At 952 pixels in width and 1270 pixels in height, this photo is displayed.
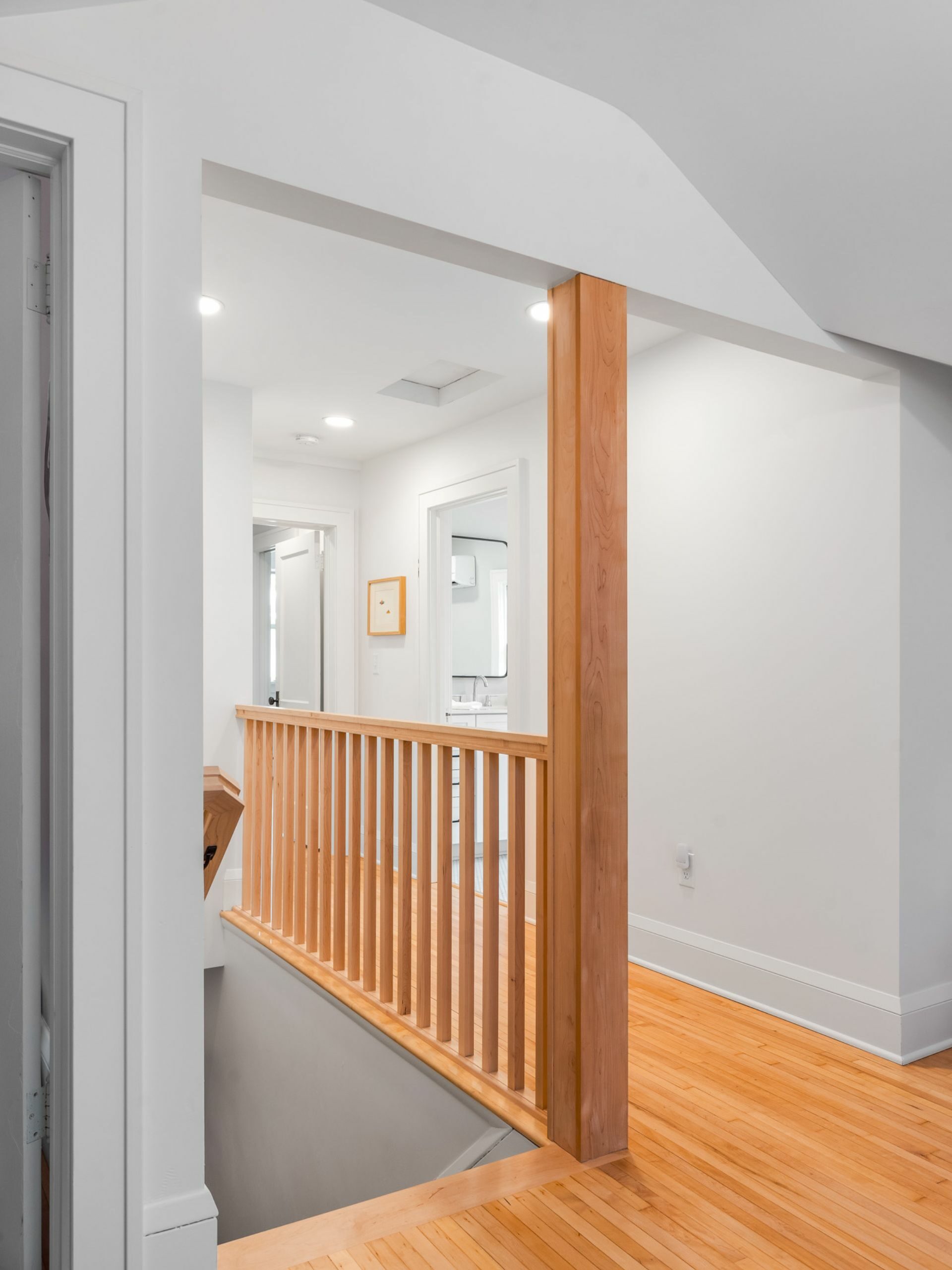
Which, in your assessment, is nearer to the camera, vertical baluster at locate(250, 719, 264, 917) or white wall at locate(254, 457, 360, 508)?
vertical baluster at locate(250, 719, 264, 917)

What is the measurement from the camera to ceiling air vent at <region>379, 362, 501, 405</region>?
4.07 m

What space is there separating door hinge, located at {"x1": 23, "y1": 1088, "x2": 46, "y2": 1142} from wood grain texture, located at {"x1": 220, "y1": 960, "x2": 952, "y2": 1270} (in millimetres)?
520

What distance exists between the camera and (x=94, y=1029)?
1.46m

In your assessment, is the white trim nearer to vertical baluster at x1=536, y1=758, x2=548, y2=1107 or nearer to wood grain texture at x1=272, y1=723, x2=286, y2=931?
vertical baluster at x1=536, y1=758, x2=548, y2=1107

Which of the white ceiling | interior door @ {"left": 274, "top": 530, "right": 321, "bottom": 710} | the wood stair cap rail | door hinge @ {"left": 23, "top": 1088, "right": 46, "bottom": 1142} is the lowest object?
door hinge @ {"left": 23, "top": 1088, "right": 46, "bottom": 1142}

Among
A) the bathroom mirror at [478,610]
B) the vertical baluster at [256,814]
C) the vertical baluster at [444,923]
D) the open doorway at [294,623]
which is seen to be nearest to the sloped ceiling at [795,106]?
the vertical baluster at [444,923]

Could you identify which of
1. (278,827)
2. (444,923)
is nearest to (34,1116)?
(444,923)

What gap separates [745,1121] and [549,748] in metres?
1.13

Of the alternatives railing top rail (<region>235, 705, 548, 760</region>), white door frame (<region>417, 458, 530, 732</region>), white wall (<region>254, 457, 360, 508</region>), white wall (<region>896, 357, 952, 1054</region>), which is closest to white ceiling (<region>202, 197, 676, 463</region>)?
white door frame (<region>417, 458, 530, 732</region>)

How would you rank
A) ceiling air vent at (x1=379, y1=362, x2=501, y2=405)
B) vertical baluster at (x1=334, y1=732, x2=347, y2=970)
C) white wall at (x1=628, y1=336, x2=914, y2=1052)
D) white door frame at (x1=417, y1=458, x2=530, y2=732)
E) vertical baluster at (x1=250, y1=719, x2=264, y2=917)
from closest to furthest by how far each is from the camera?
white wall at (x1=628, y1=336, x2=914, y2=1052)
vertical baluster at (x1=334, y1=732, x2=347, y2=970)
vertical baluster at (x1=250, y1=719, x2=264, y2=917)
ceiling air vent at (x1=379, y1=362, x2=501, y2=405)
white door frame at (x1=417, y1=458, x2=530, y2=732)

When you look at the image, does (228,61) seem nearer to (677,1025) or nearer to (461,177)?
(461,177)

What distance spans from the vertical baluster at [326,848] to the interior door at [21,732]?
177 centimetres

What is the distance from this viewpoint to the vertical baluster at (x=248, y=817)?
4.04 metres

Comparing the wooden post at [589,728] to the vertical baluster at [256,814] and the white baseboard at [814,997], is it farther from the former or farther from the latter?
the vertical baluster at [256,814]
